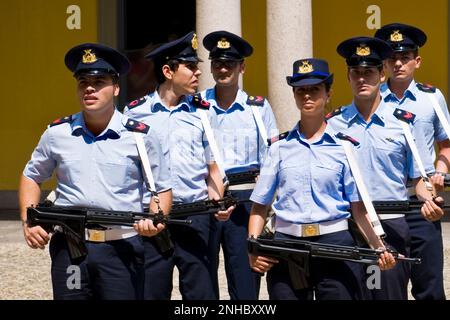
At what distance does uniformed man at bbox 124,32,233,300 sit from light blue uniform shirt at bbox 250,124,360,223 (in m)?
1.32

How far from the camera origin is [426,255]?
8344 millimetres

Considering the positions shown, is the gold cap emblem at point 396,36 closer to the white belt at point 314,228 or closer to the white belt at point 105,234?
the white belt at point 314,228

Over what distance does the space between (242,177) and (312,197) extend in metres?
2.15

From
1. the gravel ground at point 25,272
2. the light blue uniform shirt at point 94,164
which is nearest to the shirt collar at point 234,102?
the gravel ground at point 25,272

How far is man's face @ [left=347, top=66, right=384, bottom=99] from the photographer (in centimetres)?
751

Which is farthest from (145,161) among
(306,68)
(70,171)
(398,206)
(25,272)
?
(25,272)

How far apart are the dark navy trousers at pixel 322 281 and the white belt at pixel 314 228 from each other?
8cm

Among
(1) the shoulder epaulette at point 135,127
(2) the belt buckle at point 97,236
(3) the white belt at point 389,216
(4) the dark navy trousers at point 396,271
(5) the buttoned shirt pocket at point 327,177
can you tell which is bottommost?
(4) the dark navy trousers at point 396,271

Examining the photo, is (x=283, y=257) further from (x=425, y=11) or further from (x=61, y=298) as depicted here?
(x=425, y=11)

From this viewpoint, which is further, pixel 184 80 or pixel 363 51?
pixel 184 80

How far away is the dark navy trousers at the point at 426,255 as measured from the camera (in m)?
8.30

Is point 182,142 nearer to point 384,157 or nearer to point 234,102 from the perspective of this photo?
point 234,102

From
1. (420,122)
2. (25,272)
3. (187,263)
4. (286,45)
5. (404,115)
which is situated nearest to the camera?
(404,115)
